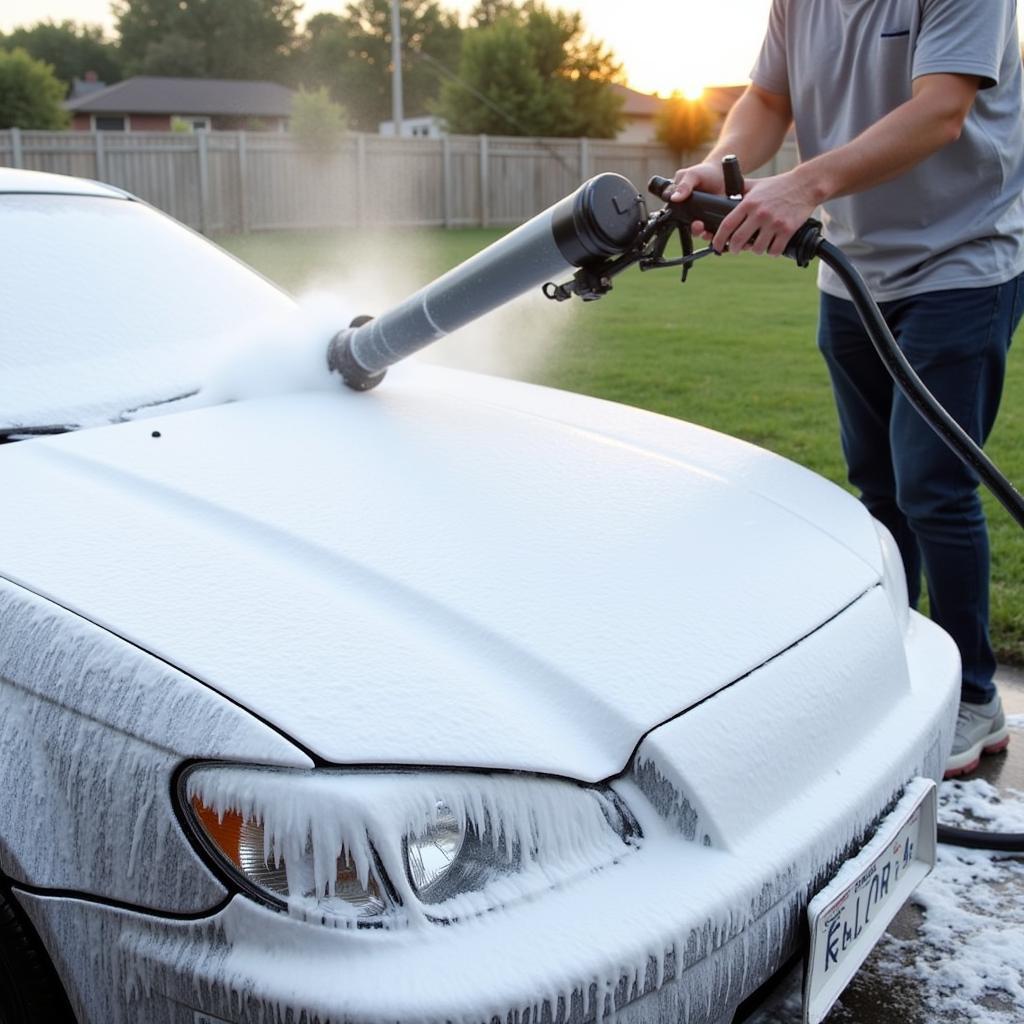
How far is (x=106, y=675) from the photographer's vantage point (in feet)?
4.65

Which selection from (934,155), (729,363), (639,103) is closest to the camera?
(934,155)

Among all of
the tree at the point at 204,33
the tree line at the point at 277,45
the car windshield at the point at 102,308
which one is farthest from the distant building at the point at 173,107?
the car windshield at the point at 102,308

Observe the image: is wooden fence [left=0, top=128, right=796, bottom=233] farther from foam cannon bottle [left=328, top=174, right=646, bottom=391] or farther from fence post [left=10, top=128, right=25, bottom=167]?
foam cannon bottle [left=328, top=174, right=646, bottom=391]

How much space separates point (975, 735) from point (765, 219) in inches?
52.8

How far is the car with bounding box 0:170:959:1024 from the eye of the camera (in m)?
1.31

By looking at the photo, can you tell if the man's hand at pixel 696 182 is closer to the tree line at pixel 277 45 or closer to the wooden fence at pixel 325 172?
the wooden fence at pixel 325 172

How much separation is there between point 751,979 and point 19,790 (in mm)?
929

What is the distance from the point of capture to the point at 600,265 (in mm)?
2244

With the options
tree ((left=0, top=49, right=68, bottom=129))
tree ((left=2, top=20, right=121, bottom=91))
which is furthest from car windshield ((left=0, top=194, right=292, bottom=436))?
tree ((left=2, top=20, right=121, bottom=91))

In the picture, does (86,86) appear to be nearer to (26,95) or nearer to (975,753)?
(26,95)

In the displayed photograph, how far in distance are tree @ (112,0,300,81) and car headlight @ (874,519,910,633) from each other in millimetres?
68914

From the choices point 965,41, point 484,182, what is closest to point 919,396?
point 965,41

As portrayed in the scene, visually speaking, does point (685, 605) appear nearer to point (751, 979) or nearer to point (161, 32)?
point (751, 979)

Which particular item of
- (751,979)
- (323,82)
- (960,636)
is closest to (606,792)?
(751,979)
